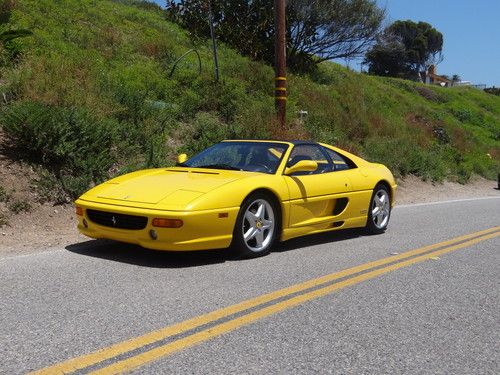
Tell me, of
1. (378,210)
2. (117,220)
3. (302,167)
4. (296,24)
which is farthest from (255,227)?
(296,24)

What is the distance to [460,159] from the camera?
76.2 feet

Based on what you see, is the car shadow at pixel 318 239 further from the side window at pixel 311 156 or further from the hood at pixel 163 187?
the hood at pixel 163 187

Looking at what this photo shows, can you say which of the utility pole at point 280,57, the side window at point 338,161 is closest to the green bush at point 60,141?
the side window at point 338,161

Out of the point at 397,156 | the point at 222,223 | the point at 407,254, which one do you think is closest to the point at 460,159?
the point at 397,156

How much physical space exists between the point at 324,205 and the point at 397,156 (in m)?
11.5

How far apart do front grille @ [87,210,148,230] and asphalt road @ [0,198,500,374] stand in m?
0.38

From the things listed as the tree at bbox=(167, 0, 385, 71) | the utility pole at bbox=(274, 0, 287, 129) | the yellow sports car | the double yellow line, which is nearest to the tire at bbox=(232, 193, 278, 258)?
the yellow sports car

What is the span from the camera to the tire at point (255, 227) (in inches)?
238

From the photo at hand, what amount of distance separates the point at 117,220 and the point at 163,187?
0.58 metres

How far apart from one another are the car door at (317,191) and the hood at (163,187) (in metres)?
0.74

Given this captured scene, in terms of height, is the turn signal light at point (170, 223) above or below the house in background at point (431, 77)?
below

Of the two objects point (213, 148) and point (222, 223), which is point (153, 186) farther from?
point (213, 148)

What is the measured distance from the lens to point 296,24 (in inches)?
974

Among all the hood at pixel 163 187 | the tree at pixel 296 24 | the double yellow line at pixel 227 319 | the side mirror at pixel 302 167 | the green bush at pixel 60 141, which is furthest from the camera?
the tree at pixel 296 24
